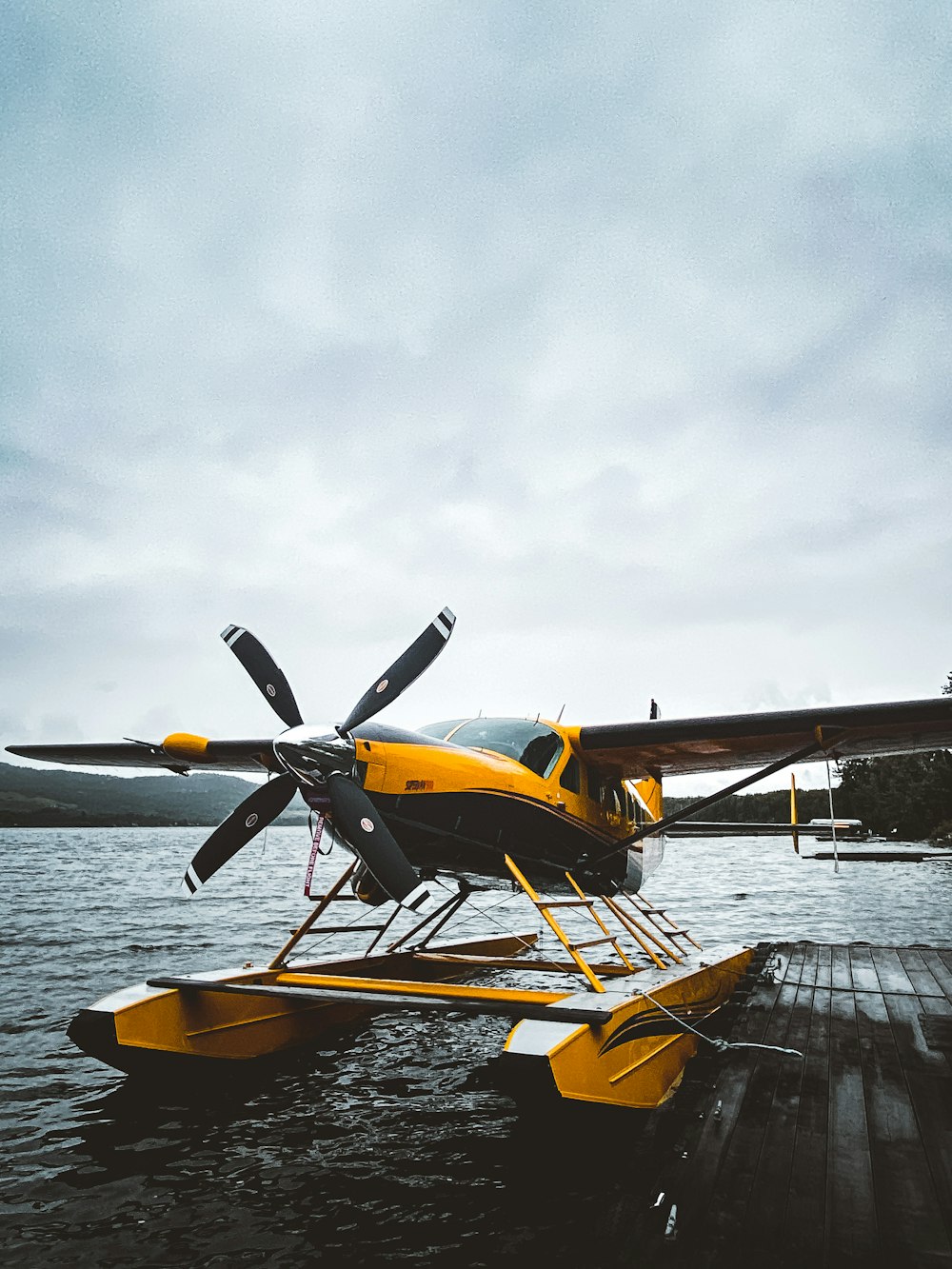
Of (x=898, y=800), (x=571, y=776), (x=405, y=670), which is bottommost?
(x=898, y=800)

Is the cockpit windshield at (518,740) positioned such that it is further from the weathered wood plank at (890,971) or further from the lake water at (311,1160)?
the weathered wood plank at (890,971)

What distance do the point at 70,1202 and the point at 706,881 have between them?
114 feet

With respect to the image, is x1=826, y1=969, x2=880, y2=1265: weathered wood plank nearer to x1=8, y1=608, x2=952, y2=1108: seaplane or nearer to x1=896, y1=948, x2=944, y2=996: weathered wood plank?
x1=8, y1=608, x2=952, y2=1108: seaplane

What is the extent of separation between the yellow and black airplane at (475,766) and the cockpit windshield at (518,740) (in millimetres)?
19

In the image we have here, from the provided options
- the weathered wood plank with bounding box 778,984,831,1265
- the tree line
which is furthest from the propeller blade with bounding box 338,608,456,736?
the tree line

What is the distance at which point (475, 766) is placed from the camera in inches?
298

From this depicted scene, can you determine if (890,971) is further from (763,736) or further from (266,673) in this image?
(266,673)

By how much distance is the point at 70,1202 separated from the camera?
4.89 meters

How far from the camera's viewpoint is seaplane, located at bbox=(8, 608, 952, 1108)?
20.6 ft

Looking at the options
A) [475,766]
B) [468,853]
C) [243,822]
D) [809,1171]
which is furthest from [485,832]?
[809,1171]

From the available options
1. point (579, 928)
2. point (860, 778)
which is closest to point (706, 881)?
point (579, 928)

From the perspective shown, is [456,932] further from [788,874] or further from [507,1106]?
[788,874]

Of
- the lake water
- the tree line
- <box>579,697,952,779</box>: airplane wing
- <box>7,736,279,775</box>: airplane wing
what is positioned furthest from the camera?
the tree line

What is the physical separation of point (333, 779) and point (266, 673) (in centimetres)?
132
